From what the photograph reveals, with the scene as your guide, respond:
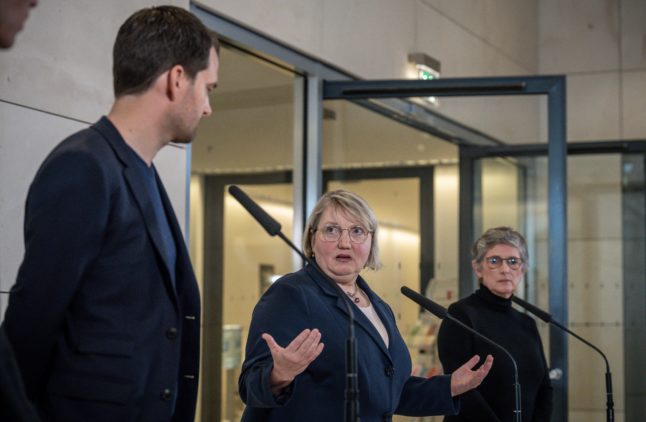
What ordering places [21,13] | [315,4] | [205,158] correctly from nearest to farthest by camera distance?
1. [21,13]
2. [315,4]
3. [205,158]

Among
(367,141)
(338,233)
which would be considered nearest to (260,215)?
(338,233)

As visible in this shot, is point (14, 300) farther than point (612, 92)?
No

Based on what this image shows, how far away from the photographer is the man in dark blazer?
1.84 m

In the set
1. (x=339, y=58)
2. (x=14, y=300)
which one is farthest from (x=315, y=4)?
(x=14, y=300)

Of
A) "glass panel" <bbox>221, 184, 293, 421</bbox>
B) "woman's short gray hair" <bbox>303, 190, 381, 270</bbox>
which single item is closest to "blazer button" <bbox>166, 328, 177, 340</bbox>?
"woman's short gray hair" <bbox>303, 190, 381, 270</bbox>

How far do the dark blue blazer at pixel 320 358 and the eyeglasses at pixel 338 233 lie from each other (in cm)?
11

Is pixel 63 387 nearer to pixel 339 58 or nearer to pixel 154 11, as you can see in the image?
pixel 154 11

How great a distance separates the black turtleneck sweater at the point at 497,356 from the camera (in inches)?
147

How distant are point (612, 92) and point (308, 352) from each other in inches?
246

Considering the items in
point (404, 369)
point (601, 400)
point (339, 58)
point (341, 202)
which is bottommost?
point (601, 400)

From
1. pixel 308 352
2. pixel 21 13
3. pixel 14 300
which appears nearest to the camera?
pixel 21 13

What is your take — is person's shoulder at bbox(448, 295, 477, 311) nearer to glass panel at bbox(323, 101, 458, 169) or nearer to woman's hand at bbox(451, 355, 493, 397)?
woman's hand at bbox(451, 355, 493, 397)

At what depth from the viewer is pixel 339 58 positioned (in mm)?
5375

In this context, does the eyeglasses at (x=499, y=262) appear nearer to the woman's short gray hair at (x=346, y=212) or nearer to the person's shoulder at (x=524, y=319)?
the person's shoulder at (x=524, y=319)
